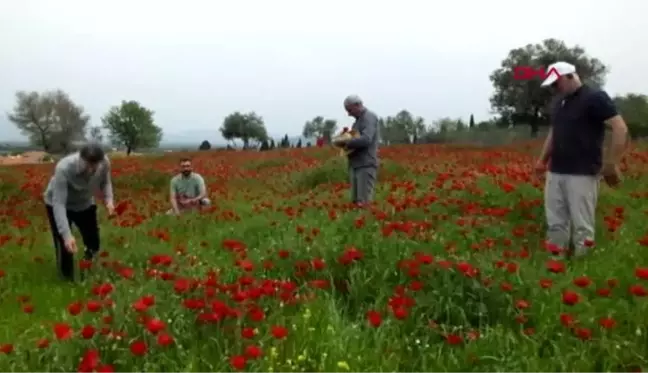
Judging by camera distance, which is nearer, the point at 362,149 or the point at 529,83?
the point at 362,149

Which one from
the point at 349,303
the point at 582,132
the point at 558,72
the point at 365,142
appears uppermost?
the point at 558,72

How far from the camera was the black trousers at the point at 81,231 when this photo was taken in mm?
6367

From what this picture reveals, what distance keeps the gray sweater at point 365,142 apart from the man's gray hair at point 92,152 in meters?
3.24

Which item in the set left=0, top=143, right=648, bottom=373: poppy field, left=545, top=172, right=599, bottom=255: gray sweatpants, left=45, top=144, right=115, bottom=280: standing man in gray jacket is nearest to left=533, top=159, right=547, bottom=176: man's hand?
left=545, top=172, right=599, bottom=255: gray sweatpants

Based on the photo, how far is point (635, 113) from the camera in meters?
41.8

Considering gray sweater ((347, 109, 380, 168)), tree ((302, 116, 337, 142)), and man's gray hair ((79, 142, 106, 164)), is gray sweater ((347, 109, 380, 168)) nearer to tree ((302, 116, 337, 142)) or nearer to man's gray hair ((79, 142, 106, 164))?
man's gray hair ((79, 142, 106, 164))

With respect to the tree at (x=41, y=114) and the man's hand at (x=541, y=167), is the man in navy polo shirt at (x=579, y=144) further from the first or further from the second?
the tree at (x=41, y=114)

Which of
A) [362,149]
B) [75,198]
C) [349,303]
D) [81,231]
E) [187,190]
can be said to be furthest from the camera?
[187,190]

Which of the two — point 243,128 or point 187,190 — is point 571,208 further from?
point 243,128

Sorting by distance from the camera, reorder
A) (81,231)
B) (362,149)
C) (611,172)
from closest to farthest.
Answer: (611,172) < (81,231) < (362,149)

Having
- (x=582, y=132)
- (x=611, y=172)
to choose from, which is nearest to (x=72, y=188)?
(x=582, y=132)

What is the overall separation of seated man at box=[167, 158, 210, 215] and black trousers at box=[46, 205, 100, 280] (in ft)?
10.4

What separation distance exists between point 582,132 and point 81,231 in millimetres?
4488

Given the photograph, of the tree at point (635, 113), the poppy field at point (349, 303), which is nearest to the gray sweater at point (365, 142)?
the poppy field at point (349, 303)
